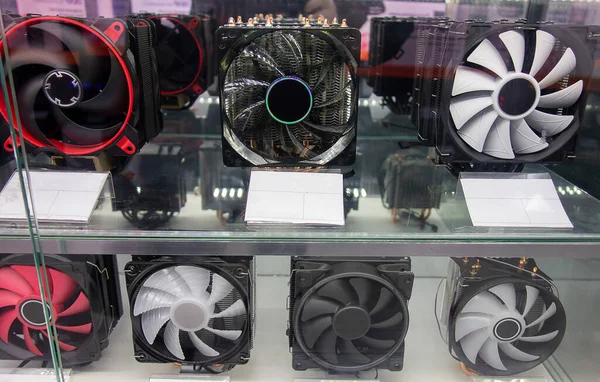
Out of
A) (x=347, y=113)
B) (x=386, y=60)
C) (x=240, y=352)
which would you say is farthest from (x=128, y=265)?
(x=386, y=60)

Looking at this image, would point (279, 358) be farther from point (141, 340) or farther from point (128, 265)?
point (128, 265)

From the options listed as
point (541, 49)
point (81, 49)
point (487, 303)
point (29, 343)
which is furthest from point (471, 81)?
point (29, 343)

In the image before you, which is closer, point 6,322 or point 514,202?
point 514,202

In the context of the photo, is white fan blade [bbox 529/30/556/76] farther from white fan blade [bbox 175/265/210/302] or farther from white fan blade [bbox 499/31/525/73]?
white fan blade [bbox 175/265/210/302]

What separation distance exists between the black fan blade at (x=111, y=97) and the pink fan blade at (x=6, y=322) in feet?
1.72

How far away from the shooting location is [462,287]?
3.77 ft

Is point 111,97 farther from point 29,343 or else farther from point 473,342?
point 473,342

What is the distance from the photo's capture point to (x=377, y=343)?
113cm

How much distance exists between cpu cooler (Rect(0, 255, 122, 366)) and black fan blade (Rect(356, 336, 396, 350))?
2.12 ft

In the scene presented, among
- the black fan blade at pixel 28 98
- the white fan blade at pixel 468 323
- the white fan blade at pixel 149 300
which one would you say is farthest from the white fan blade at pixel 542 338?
the black fan blade at pixel 28 98

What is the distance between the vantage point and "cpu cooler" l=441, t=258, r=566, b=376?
3.73 ft

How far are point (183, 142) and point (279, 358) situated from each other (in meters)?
0.75

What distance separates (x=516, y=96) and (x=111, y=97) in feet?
3.02

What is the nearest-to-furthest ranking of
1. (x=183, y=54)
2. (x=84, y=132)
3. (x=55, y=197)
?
(x=55, y=197) → (x=84, y=132) → (x=183, y=54)
